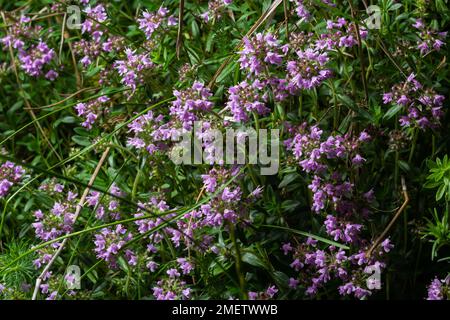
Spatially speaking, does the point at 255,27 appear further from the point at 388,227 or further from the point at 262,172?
the point at 388,227

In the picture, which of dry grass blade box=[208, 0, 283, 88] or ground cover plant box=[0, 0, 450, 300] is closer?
ground cover plant box=[0, 0, 450, 300]

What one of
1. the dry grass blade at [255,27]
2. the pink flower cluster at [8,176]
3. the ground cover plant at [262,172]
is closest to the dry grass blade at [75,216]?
the ground cover plant at [262,172]

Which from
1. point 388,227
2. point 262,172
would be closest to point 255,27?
point 262,172

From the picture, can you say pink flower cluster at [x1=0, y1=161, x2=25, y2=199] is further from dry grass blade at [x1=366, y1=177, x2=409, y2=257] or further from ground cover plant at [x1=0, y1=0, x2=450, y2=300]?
dry grass blade at [x1=366, y1=177, x2=409, y2=257]

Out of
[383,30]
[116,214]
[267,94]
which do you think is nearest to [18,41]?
[116,214]

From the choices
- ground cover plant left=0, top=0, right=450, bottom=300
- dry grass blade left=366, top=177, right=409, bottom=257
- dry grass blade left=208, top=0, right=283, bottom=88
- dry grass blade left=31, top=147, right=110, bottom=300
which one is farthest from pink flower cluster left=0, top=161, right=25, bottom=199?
dry grass blade left=366, top=177, right=409, bottom=257

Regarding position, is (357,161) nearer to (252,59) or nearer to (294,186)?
(294,186)

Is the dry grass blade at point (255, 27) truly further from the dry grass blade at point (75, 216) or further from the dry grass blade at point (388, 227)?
the dry grass blade at point (388, 227)
